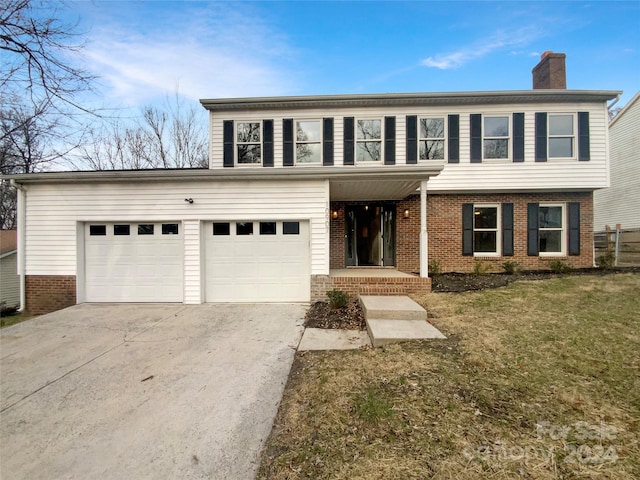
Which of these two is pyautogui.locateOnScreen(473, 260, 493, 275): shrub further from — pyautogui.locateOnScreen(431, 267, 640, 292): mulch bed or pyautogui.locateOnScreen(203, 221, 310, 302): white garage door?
pyautogui.locateOnScreen(203, 221, 310, 302): white garage door

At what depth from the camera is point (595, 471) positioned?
179 cm

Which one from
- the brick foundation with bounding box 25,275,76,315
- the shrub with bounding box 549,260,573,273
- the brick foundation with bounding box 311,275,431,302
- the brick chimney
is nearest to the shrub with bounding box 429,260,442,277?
the brick foundation with bounding box 311,275,431,302

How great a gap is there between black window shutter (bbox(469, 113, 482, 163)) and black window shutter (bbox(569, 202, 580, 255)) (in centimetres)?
359

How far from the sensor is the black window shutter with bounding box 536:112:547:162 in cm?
912

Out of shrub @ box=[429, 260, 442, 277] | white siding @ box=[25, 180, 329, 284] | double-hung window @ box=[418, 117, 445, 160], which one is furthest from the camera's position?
double-hung window @ box=[418, 117, 445, 160]

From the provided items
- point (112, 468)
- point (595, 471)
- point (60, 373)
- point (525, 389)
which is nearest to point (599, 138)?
point (525, 389)

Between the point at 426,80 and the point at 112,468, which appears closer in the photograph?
the point at 112,468

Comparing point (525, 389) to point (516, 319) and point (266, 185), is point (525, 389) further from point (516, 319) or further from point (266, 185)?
point (266, 185)

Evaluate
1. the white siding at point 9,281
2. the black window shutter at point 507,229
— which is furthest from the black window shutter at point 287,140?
the white siding at point 9,281

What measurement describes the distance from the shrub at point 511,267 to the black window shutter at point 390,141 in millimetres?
4985

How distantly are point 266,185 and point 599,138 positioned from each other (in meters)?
10.7

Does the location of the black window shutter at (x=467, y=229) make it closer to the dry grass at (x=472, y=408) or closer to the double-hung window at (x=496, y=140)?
the double-hung window at (x=496, y=140)

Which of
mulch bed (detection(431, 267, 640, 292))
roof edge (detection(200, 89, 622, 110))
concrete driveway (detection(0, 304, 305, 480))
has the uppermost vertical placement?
roof edge (detection(200, 89, 622, 110))

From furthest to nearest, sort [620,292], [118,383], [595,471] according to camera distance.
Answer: [620,292]
[118,383]
[595,471]
